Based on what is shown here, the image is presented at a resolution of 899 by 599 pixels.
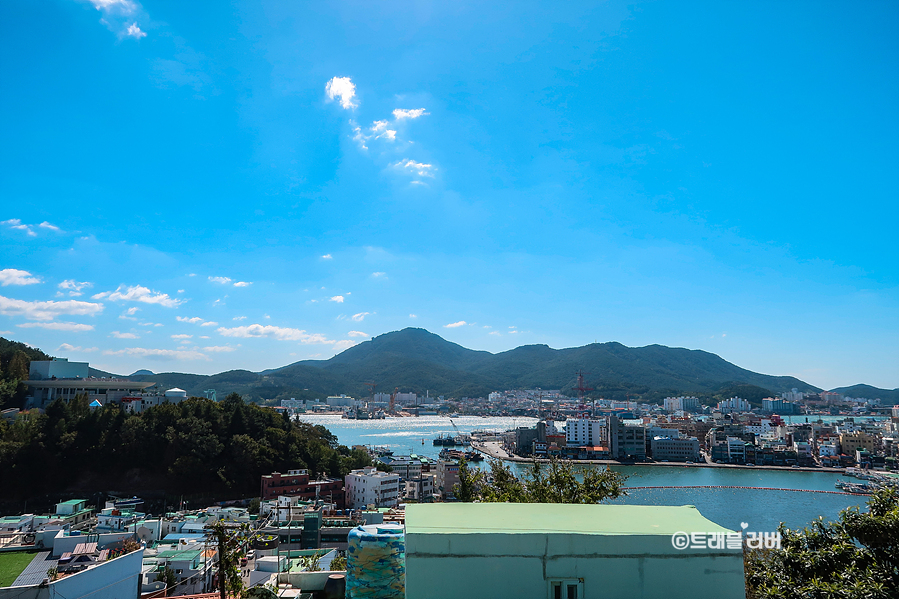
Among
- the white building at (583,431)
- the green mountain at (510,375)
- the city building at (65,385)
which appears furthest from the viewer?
the green mountain at (510,375)

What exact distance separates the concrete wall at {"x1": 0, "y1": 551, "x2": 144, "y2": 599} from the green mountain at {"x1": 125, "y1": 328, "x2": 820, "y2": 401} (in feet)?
192

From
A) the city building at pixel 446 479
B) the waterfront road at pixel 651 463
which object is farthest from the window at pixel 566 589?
the waterfront road at pixel 651 463

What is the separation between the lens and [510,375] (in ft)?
277

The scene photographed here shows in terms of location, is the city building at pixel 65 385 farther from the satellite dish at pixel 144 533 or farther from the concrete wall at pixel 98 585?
the concrete wall at pixel 98 585

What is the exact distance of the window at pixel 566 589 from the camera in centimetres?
121

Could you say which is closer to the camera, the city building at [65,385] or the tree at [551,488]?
the tree at [551,488]

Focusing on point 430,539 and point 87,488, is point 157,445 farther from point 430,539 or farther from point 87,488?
point 430,539

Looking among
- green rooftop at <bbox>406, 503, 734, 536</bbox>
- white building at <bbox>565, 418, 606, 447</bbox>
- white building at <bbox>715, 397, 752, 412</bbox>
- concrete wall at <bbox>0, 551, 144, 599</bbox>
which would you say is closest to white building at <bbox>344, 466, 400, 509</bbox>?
concrete wall at <bbox>0, 551, 144, 599</bbox>

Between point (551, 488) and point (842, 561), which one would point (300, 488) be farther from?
point (842, 561)

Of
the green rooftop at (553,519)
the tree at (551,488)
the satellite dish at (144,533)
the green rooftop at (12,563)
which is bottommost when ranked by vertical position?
the satellite dish at (144,533)

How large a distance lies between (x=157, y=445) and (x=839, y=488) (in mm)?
20418

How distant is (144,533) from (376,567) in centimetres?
783

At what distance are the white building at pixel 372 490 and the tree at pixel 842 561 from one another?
11170mm

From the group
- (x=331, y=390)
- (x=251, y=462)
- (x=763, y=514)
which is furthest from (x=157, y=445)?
(x=331, y=390)
